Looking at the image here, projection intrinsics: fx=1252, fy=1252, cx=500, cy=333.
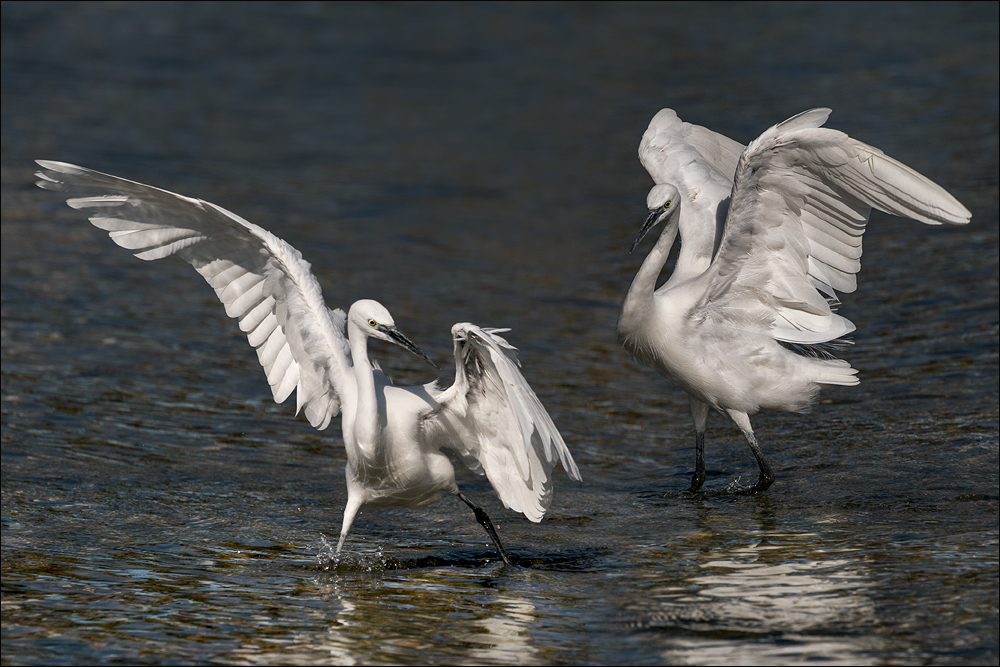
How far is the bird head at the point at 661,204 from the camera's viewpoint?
8227 millimetres

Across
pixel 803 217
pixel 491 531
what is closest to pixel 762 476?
pixel 803 217

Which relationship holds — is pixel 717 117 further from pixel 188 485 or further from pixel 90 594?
pixel 90 594

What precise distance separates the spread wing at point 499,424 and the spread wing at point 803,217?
2.01 metres

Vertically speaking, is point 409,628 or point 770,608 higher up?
point 770,608

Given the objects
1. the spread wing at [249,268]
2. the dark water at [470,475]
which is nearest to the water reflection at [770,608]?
the dark water at [470,475]

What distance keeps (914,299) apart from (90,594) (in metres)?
8.59

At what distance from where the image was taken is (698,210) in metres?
8.97

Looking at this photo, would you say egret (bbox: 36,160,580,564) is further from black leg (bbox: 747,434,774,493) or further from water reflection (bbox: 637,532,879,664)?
black leg (bbox: 747,434,774,493)

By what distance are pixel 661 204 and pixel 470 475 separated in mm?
2538

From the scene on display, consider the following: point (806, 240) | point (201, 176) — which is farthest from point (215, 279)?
point (201, 176)

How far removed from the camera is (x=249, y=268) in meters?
7.61

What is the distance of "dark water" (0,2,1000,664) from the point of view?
5926 mm

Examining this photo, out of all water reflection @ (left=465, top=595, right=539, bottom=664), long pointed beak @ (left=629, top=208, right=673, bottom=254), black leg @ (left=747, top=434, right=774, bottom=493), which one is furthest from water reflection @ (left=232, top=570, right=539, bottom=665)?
long pointed beak @ (left=629, top=208, right=673, bottom=254)

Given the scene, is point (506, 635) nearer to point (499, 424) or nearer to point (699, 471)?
point (499, 424)
